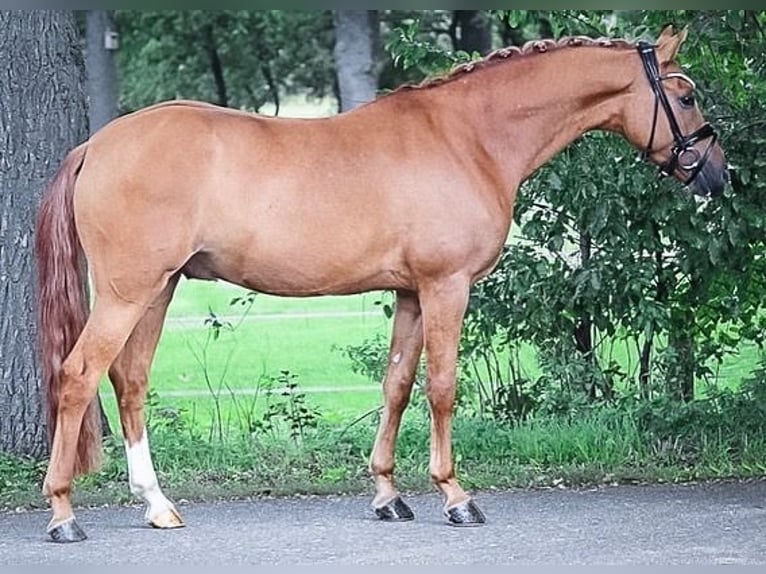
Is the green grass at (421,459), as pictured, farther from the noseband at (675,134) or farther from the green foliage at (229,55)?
the green foliage at (229,55)

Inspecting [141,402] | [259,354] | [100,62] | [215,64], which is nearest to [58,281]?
[141,402]

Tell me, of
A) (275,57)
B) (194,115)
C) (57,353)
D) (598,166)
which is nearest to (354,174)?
(194,115)

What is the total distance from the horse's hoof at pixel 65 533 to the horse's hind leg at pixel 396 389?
1.33 meters

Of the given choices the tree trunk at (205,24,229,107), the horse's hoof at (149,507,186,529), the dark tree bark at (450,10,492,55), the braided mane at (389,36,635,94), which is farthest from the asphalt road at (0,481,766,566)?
the tree trunk at (205,24,229,107)

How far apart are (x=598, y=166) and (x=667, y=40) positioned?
1.44 m

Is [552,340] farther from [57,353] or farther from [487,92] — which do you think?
[57,353]

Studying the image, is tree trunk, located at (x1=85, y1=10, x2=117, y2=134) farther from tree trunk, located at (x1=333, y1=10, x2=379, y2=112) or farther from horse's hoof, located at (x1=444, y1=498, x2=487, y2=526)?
horse's hoof, located at (x1=444, y1=498, x2=487, y2=526)

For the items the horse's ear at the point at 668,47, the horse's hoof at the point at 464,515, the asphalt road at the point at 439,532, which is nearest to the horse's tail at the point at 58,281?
the asphalt road at the point at 439,532

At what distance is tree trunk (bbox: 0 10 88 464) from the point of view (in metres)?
7.47

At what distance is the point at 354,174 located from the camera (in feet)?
20.5

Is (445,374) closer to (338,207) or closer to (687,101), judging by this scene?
(338,207)

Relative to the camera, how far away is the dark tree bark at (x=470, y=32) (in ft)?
74.2

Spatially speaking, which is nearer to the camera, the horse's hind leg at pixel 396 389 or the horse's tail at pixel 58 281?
the horse's tail at pixel 58 281

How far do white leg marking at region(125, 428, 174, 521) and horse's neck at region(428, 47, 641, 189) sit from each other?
200 centimetres
